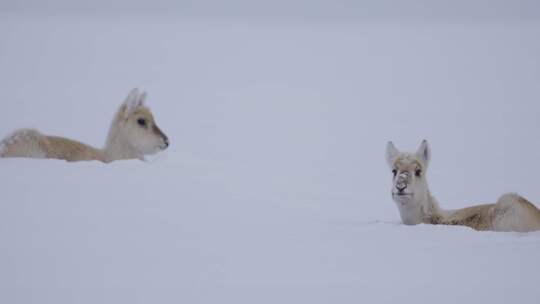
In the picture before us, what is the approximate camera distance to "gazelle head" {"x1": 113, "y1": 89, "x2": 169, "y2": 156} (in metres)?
15.8

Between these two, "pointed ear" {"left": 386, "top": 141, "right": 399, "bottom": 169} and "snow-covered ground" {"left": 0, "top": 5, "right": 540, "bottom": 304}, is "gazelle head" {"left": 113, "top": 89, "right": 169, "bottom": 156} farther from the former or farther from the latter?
"pointed ear" {"left": 386, "top": 141, "right": 399, "bottom": 169}

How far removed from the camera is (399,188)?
10922mm

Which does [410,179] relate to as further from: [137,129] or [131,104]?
[131,104]

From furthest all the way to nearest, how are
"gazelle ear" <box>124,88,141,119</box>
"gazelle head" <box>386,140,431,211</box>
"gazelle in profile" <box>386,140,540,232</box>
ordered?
"gazelle ear" <box>124,88,141,119</box> < "gazelle head" <box>386,140,431,211</box> < "gazelle in profile" <box>386,140,540,232</box>

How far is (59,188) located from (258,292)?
147 inches

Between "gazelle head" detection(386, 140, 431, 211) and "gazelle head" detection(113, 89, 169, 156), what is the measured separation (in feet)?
18.8

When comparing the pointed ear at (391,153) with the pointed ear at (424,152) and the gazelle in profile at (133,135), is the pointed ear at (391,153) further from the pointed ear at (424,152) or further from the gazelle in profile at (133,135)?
the gazelle in profile at (133,135)

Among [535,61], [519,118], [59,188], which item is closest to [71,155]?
[59,188]

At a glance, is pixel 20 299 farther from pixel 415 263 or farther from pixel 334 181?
pixel 334 181

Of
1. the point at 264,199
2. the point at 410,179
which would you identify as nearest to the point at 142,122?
the point at 264,199

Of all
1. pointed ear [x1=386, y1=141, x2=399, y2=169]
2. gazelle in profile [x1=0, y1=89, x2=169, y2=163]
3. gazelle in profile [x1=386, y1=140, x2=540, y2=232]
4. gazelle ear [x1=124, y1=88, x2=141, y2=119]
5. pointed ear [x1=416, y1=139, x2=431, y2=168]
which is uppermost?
gazelle ear [x1=124, y1=88, x2=141, y2=119]

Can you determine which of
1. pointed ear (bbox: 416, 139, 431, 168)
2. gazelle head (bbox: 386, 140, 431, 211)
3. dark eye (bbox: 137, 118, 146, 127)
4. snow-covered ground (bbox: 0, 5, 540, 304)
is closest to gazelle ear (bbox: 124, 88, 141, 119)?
dark eye (bbox: 137, 118, 146, 127)

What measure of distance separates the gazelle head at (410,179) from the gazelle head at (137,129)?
572 cm

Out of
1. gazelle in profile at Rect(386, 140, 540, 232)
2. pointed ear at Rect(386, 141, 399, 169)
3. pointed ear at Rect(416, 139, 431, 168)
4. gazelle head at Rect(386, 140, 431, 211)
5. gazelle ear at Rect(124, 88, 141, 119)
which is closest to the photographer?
gazelle in profile at Rect(386, 140, 540, 232)
